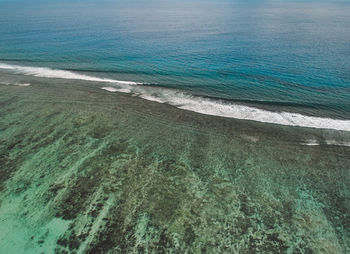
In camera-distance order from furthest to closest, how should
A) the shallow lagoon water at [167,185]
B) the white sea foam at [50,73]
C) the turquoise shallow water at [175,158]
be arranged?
the white sea foam at [50,73]
the turquoise shallow water at [175,158]
the shallow lagoon water at [167,185]

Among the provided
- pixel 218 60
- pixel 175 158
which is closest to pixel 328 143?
pixel 175 158

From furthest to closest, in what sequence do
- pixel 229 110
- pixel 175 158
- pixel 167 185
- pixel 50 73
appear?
pixel 50 73, pixel 229 110, pixel 175 158, pixel 167 185

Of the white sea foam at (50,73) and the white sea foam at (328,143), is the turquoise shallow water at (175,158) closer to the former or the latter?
the white sea foam at (328,143)

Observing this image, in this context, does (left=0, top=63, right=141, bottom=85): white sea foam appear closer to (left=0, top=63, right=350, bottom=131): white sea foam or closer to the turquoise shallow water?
(left=0, top=63, right=350, bottom=131): white sea foam

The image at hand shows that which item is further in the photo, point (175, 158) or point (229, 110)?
point (229, 110)

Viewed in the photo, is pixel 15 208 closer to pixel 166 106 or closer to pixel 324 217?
pixel 166 106

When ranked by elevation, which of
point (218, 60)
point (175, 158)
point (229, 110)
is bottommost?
point (229, 110)

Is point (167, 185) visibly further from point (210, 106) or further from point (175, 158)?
point (210, 106)

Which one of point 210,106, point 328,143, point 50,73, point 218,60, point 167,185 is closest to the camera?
point 167,185

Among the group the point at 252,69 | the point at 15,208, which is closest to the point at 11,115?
the point at 15,208

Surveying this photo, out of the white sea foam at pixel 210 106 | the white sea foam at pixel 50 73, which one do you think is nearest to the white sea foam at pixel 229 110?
the white sea foam at pixel 210 106
